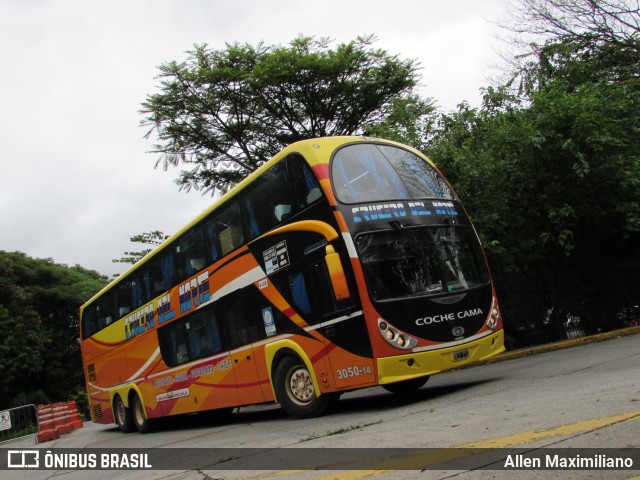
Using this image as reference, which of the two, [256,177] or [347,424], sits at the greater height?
[256,177]

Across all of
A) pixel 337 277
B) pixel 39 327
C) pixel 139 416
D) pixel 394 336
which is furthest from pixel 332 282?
pixel 39 327

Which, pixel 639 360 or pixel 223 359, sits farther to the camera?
pixel 223 359

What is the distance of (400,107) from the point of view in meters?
16.7

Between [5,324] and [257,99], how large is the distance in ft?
67.8

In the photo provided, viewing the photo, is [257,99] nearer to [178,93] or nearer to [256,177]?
[178,93]

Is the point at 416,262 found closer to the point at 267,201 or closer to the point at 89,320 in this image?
the point at 267,201

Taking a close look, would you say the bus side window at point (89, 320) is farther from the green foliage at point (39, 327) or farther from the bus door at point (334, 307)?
the green foliage at point (39, 327)

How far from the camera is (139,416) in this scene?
14375mm

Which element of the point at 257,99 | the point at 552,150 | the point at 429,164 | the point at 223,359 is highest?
the point at 257,99

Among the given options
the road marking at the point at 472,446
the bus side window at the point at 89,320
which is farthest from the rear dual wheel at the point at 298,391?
the bus side window at the point at 89,320

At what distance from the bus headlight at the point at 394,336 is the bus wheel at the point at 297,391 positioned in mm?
1597

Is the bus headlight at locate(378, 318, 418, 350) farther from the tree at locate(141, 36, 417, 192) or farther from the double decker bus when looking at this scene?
the tree at locate(141, 36, 417, 192)

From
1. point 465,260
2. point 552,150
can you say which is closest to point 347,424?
point 465,260

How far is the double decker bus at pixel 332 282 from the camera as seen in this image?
25.7 feet
